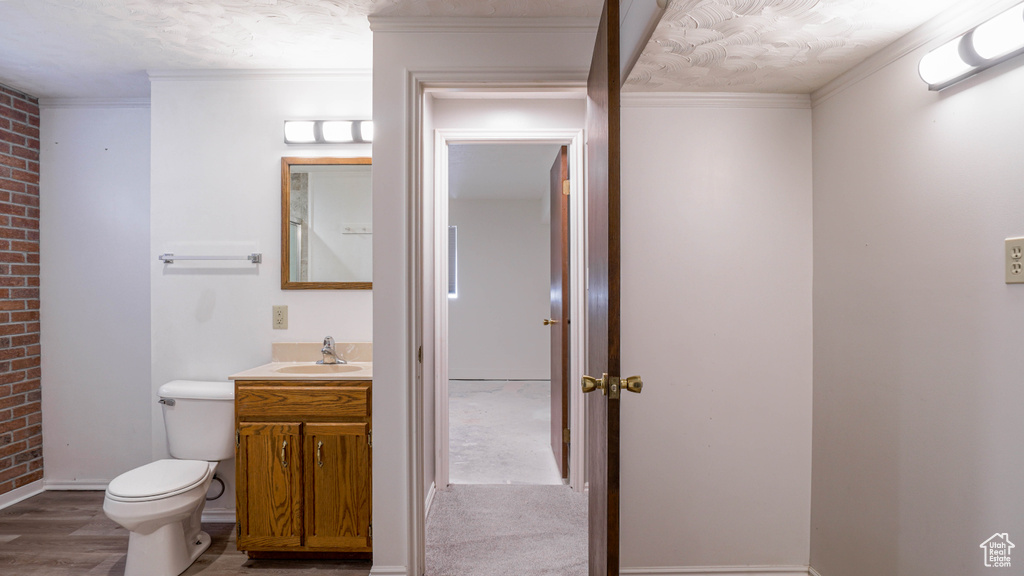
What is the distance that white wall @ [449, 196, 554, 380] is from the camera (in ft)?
20.5

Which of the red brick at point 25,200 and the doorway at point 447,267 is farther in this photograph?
the doorway at point 447,267

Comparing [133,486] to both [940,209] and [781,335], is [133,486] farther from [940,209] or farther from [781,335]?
[940,209]

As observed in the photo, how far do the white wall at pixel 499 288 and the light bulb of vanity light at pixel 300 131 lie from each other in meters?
3.84

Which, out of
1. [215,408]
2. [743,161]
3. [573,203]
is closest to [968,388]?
[743,161]

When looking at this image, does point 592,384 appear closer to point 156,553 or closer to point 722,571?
point 722,571

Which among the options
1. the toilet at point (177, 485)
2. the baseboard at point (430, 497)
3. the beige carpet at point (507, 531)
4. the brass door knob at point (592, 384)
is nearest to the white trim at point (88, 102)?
the toilet at point (177, 485)

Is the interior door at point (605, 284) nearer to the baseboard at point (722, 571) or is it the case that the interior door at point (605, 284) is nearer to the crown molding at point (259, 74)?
the baseboard at point (722, 571)

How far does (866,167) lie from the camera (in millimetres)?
1578

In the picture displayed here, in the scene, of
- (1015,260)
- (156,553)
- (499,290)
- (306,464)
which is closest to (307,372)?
(306,464)

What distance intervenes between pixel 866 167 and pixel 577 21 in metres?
1.13

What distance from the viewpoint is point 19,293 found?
2.63 m

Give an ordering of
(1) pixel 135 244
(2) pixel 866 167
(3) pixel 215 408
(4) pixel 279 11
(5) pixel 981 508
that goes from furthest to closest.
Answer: (1) pixel 135 244 < (3) pixel 215 408 < (4) pixel 279 11 < (2) pixel 866 167 < (5) pixel 981 508

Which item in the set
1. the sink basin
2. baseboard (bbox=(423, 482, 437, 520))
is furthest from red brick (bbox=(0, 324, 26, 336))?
baseboard (bbox=(423, 482, 437, 520))

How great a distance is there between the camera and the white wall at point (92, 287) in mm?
2752
